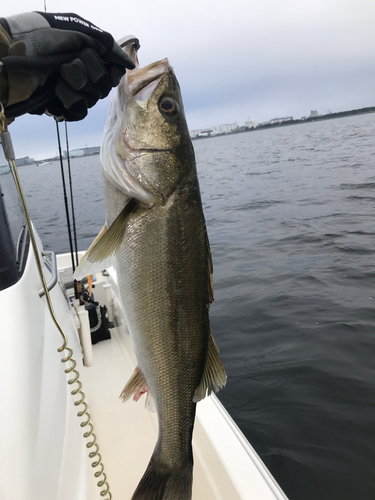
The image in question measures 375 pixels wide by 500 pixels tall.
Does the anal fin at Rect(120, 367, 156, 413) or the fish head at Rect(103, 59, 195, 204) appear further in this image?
the anal fin at Rect(120, 367, 156, 413)

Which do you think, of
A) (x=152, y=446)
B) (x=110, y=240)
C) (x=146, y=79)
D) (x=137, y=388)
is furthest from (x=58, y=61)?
(x=152, y=446)

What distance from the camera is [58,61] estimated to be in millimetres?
1433

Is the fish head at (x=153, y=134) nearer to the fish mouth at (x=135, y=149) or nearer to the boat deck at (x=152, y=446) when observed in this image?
the fish mouth at (x=135, y=149)

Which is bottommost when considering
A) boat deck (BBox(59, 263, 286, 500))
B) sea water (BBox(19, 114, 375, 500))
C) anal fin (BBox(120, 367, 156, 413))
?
sea water (BBox(19, 114, 375, 500))

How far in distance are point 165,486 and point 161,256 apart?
1.05 m

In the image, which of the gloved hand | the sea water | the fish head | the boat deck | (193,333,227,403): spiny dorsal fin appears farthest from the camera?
the sea water

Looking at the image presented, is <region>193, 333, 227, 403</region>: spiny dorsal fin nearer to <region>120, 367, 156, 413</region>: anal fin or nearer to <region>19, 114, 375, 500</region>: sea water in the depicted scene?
<region>120, 367, 156, 413</region>: anal fin

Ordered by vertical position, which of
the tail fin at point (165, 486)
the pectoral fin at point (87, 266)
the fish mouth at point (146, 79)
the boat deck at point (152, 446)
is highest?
the fish mouth at point (146, 79)

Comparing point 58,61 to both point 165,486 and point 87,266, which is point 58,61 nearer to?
point 87,266

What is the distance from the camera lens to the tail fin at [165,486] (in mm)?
1580

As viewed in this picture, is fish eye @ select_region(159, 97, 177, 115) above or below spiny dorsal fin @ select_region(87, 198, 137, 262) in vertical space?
above

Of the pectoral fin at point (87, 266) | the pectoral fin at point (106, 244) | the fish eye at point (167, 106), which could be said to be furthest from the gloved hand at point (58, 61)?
the pectoral fin at point (87, 266)

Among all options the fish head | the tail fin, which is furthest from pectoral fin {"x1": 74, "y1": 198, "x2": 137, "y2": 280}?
the tail fin

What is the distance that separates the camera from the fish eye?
1.58 metres
